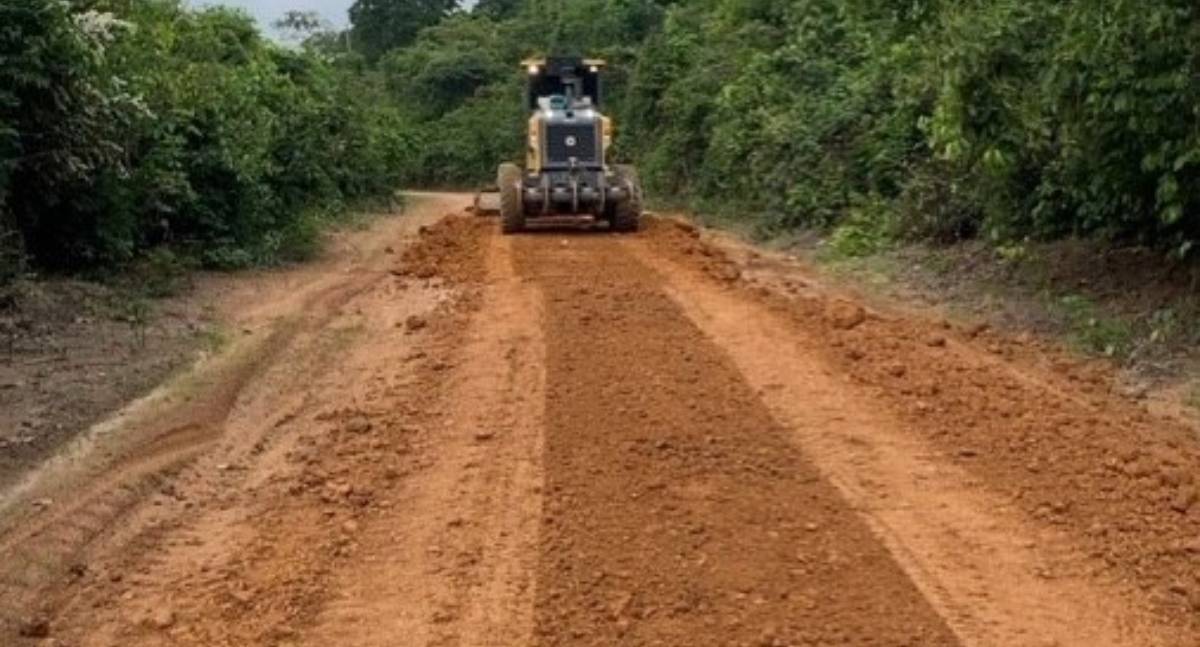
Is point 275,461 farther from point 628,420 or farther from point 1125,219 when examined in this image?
point 1125,219

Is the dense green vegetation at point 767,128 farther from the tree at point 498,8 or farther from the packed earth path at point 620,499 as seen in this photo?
the tree at point 498,8

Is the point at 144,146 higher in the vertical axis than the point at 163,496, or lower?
higher

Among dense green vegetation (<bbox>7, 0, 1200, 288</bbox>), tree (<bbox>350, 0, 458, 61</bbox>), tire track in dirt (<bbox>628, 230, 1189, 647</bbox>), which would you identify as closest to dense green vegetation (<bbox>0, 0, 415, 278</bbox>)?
dense green vegetation (<bbox>7, 0, 1200, 288</bbox>)

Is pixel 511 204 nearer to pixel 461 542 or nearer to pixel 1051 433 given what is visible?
pixel 1051 433

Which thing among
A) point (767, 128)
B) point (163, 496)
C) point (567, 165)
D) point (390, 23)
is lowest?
point (163, 496)

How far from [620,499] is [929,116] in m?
11.6

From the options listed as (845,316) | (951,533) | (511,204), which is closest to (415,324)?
(845,316)

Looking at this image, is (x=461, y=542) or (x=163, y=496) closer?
(x=461, y=542)

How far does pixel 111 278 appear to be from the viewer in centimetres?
1720

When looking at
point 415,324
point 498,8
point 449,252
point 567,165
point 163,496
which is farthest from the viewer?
point 498,8

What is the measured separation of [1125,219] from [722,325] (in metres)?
3.84

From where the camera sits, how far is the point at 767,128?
2786cm

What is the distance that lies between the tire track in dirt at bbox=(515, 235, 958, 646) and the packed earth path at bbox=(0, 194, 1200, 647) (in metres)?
0.02

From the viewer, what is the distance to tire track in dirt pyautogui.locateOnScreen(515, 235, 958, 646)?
592 cm
